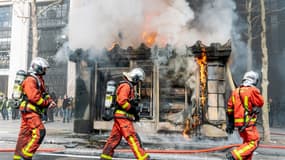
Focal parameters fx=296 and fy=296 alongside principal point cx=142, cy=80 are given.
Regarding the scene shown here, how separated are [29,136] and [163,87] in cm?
556

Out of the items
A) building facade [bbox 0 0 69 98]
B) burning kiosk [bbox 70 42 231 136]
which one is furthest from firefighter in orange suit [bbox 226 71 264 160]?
building facade [bbox 0 0 69 98]

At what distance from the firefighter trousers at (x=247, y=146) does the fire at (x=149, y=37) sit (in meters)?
5.88

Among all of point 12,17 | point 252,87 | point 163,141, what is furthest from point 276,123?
point 12,17

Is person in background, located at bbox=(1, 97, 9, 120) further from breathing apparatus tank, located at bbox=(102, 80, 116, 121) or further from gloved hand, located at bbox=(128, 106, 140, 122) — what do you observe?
gloved hand, located at bbox=(128, 106, 140, 122)

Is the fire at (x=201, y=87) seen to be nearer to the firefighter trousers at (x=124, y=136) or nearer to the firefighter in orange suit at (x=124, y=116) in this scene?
the firefighter in orange suit at (x=124, y=116)

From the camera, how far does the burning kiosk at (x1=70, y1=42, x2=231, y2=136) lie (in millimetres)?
9148

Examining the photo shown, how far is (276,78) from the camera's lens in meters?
19.3

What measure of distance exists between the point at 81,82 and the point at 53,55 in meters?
12.2

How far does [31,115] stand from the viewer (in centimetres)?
483

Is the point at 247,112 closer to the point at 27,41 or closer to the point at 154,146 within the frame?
the point at 154,146

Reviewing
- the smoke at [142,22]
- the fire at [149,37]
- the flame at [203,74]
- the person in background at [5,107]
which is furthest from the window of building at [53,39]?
the flame at [203,74]

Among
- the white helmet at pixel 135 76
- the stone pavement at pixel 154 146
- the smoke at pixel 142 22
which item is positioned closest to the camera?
the white helmet at pixel 135 76

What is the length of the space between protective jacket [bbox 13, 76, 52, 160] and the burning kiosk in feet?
16.4

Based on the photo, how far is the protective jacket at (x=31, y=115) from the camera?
4723 mm
